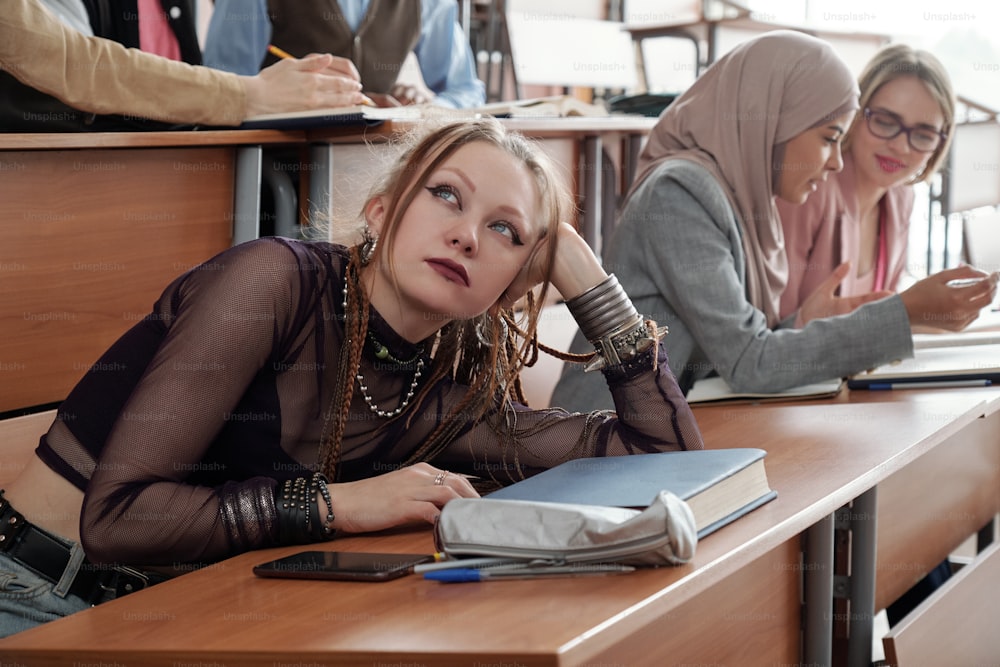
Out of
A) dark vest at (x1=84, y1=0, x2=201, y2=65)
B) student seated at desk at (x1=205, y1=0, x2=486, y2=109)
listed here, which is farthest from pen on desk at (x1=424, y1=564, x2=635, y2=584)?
student seated at desk at (x1=205, y1=0, x2=486, y2=109)

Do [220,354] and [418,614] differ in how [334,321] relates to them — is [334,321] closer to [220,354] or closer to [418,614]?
[220,354]

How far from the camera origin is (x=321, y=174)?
209cm

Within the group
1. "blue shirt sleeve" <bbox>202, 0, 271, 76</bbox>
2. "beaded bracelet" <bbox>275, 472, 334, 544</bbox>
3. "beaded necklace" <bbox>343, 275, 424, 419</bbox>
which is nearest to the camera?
"beaded bracelet" <bbox>275, 472, 334, 544</bbox>

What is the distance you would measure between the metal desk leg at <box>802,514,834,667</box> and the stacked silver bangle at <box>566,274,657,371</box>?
0.32 m

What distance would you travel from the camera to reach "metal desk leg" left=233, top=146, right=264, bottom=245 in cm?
203

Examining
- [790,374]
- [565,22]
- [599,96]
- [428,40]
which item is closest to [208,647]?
[790,374]

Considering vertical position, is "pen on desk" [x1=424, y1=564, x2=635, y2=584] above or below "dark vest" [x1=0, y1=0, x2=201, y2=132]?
below

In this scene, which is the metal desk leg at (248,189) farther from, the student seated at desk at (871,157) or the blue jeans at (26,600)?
the student seated at desk at (871,157)

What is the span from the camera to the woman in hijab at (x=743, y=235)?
185 cm

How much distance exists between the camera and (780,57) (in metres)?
2.11

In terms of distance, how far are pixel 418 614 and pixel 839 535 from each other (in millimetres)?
942

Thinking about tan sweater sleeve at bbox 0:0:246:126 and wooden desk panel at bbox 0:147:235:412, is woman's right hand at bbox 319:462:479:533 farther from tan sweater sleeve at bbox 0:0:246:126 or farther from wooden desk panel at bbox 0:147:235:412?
tan sweater sleeve at bbox 0:0:246:126

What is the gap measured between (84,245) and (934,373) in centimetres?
139

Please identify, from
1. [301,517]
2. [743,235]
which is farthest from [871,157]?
[301,517]
